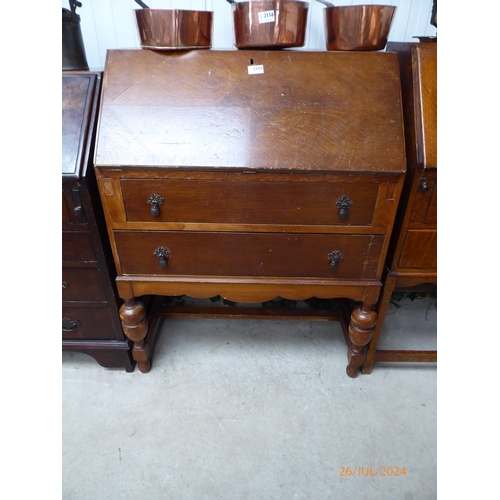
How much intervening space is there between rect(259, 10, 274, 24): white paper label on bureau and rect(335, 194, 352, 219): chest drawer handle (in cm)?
57

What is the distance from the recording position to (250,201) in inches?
43.6

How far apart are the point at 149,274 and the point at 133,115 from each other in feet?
1.73

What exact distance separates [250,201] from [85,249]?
0.59m

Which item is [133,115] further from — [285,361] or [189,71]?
[285,361]

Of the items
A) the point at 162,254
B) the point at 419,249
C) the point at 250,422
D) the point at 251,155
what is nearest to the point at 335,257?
the point at 419,249

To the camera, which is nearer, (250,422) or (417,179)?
(417,179)

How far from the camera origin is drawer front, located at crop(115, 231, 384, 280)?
117cm

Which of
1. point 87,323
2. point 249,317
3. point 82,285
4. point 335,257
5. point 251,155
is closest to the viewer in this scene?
point 251,155

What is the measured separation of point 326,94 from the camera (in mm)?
1097

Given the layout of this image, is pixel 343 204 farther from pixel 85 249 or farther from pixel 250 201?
pixel 85 249

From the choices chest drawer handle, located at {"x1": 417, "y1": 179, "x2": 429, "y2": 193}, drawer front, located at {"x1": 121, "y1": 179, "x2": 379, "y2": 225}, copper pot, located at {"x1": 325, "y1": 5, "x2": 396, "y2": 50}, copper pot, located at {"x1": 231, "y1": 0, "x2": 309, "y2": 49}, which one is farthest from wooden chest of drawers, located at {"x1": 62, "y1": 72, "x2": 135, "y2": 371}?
chest drawer handle, located at {"x1": 417, "y1": 179, "x2": 429, "y2": 193}

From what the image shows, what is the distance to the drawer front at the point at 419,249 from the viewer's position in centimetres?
119

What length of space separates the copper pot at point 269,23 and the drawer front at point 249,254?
1.97 feet

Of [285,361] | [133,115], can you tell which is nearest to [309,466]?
[285,361]
